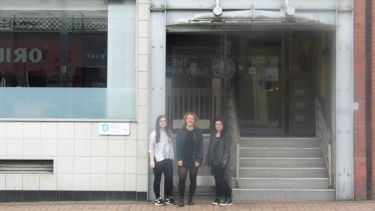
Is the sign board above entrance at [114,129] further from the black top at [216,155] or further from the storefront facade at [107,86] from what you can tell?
the black top at [216,155]

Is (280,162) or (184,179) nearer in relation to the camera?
(184,179)

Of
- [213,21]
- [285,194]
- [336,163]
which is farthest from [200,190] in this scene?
[213,21]

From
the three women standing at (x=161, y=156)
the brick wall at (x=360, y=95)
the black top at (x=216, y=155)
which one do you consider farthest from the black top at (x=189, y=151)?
the brick wall at (x=360, y=95)

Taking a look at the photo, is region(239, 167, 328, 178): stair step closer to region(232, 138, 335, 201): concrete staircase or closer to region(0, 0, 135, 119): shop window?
region(232, 138, 335, 201): concrete staircase

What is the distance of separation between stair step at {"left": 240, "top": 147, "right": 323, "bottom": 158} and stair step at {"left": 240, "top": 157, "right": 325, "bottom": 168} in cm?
20

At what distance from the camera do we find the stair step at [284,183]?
10.6 metres

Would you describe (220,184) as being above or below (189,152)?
below

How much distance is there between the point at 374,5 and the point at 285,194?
368 centimetres

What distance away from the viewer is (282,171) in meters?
11.0

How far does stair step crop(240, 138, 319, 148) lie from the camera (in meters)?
11.8

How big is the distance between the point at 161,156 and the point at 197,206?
1.04m

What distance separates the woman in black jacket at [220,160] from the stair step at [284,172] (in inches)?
37.1

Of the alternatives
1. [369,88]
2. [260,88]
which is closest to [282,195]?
[369,88]

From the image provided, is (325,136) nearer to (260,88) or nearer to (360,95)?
(360,95)
